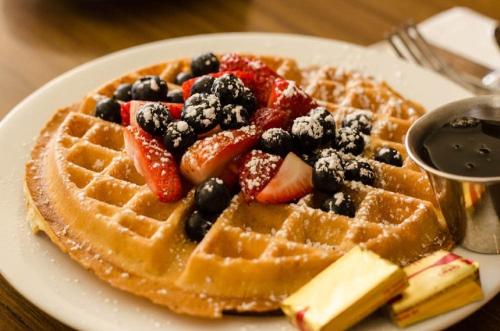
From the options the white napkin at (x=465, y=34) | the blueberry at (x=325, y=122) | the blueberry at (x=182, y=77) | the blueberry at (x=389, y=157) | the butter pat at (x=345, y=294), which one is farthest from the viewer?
the white napkin at (x=465, y=34)

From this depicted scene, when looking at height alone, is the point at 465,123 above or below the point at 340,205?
above

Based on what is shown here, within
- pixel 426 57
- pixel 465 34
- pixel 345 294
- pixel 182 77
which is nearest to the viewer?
pixel 345 294

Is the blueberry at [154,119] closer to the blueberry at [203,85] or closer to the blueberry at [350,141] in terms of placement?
the blueberry at [203,85]

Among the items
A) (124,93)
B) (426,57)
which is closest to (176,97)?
(124,93)

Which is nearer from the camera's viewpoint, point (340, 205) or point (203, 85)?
point (340, 205)

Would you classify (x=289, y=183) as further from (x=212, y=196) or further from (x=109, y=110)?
(x=109, y=110)

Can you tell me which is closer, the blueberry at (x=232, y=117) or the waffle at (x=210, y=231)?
the waffle at (x=210, y=231)

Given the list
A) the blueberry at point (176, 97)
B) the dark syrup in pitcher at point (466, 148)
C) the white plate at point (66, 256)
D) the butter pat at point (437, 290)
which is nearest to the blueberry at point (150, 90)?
the blueberry at point (176, 97)

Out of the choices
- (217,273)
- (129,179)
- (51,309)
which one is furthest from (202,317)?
(129,179)

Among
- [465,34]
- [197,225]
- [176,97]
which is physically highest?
[176,97]
